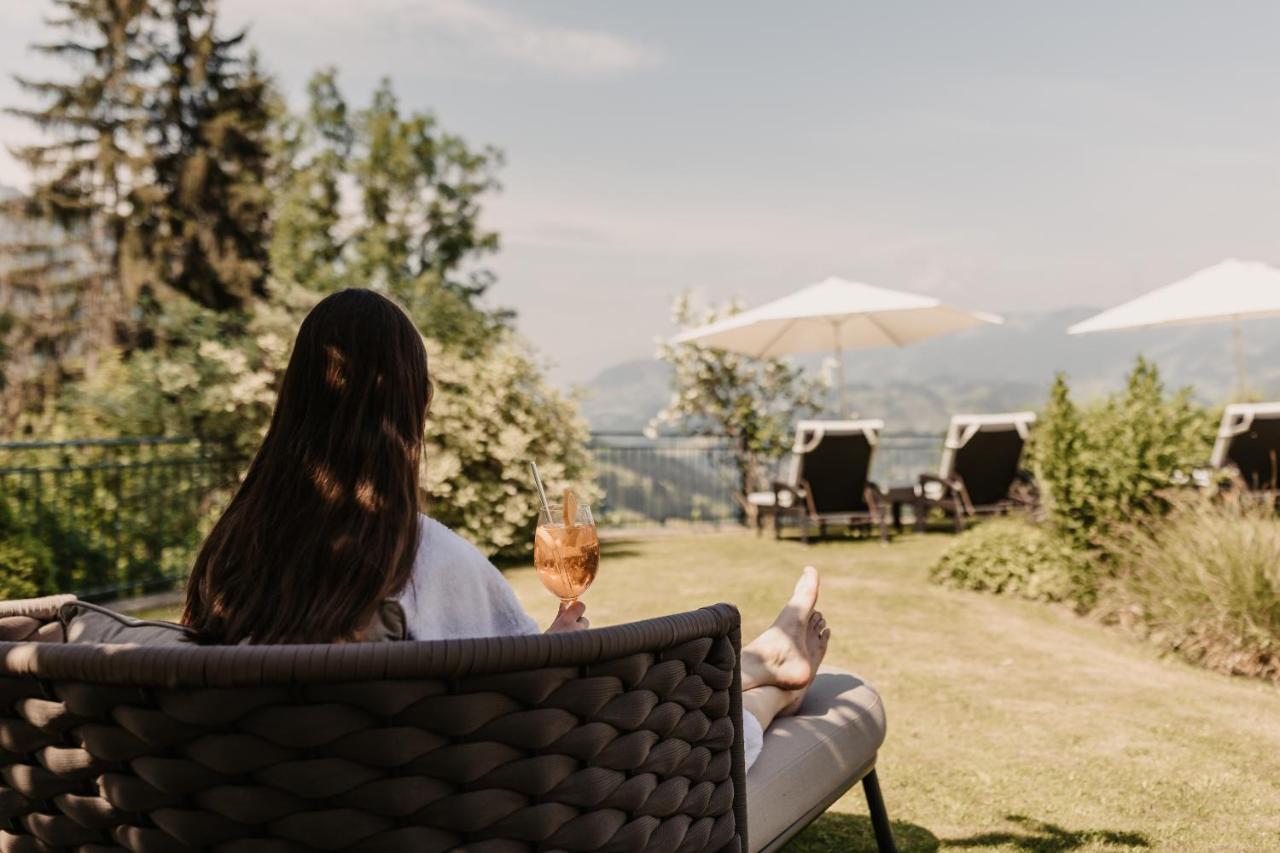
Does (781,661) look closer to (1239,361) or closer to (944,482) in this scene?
(944,482)

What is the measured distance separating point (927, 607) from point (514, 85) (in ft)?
82.5

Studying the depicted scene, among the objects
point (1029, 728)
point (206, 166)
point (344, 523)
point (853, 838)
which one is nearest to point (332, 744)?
point (344, 523)

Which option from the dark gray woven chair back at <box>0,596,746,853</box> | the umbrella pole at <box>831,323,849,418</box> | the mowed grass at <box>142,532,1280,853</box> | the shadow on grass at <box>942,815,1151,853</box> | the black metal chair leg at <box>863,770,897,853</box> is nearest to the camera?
the dark gray woven chair back at <box>0,596,746,853</box>

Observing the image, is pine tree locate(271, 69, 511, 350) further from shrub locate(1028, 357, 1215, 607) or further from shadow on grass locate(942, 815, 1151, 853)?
shadow on grass locate(942, 815, 1151, 853)

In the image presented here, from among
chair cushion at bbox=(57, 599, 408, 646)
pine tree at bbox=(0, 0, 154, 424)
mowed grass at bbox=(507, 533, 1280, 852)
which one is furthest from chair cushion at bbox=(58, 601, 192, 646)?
pine tree at bbox=(0, 0, 154, 424)

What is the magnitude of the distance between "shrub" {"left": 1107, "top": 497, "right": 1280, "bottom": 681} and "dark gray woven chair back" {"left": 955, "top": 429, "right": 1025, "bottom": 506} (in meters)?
4.49

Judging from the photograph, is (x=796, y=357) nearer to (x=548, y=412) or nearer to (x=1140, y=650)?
(x=548, y=412)

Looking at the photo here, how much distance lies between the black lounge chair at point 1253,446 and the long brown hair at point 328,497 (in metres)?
9.04

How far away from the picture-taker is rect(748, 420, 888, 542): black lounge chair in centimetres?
989

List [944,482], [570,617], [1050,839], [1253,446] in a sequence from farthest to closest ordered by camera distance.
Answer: [944,482] < [1253,446] < [1050,839] < [570,617]

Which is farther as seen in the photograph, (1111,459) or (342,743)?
(1111,459)

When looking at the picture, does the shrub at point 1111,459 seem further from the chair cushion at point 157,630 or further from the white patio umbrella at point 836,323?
the chair cushion at point 157,630

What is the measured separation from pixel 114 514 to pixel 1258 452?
9888mm

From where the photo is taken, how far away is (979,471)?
10.6 meters
